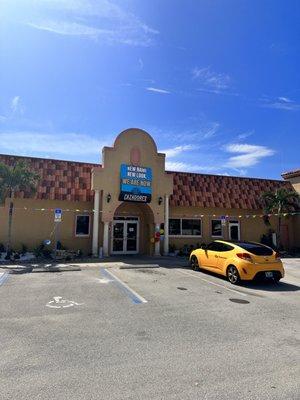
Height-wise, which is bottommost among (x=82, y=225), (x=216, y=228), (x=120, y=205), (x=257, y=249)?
(x=257, y=249)

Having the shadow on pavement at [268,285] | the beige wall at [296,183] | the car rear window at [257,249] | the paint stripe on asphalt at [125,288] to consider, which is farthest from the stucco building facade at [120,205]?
the car rear window at [257,249]

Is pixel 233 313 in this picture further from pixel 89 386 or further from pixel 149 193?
pixel 149 193

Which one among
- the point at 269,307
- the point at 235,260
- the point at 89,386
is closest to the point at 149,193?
the point at 235,260

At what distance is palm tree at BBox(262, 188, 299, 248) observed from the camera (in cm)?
2436

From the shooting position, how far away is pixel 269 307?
8.92 meters

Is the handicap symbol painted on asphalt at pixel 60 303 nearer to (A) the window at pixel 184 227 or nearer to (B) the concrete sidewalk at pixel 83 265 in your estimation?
(B) the concrete sidewalk at pixel 83 265

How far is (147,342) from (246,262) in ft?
21.9

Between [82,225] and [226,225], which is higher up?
[226,225]

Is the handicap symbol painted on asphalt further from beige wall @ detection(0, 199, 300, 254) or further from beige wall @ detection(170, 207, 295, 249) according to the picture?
beige wall @ detection(170, 207, 295, 249)

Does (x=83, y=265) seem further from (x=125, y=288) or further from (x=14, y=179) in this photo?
(x=125, y=288)

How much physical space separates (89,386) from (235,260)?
28.6 ft

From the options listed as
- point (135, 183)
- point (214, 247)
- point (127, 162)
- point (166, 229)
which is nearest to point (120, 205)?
point (135, 183)

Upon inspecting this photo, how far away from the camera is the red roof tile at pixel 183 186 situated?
68.2 ft

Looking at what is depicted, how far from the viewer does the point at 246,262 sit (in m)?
11.8
